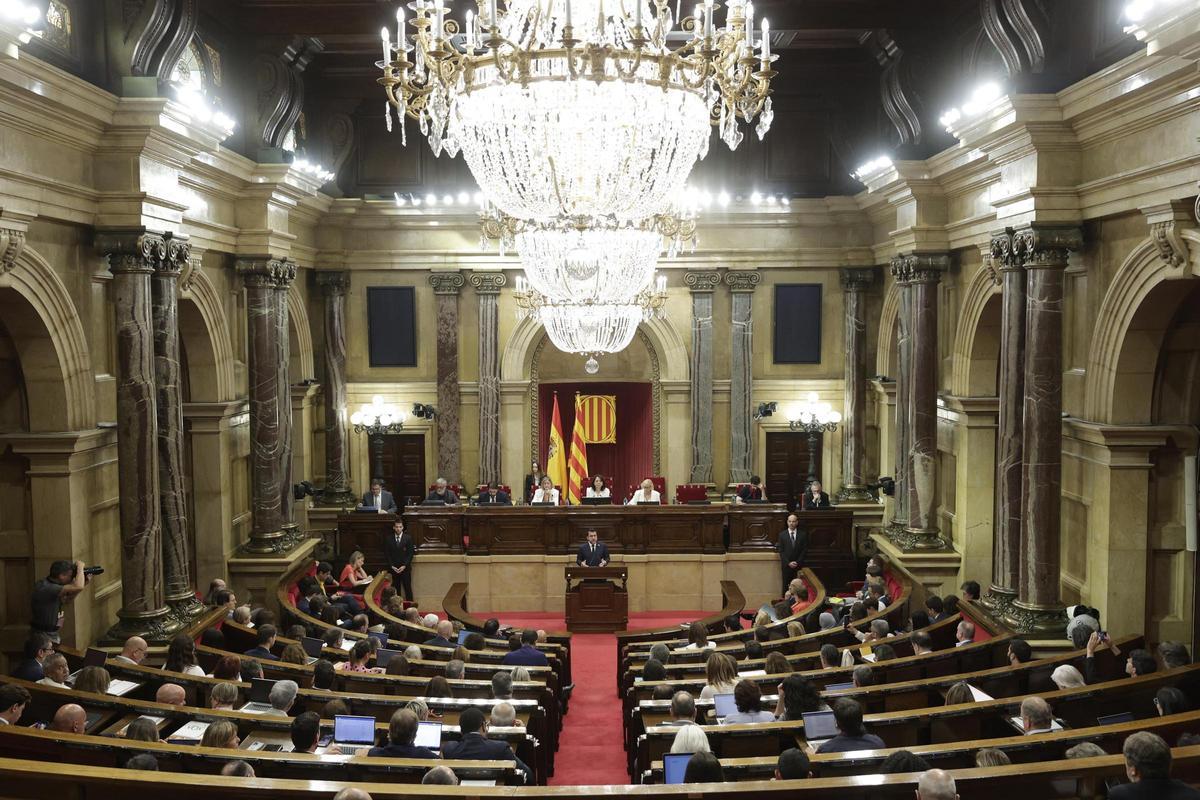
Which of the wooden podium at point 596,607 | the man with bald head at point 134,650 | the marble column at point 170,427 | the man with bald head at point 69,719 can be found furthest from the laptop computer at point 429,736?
the wooden podium at point 596,607

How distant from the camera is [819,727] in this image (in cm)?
725

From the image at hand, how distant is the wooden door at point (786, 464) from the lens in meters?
19.9

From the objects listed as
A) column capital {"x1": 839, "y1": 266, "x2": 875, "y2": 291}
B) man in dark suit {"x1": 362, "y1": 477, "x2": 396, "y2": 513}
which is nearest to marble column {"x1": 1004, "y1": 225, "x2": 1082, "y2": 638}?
column capital {"x1": 839, "y1": 266, "x2": 875, "y2": 291}

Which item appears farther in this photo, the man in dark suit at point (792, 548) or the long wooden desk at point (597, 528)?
the long wooden desk at point (597, 528)

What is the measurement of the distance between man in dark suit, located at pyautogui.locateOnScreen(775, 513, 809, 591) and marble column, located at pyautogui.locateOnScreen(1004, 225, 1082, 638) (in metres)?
4.83

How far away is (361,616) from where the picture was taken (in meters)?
12.2

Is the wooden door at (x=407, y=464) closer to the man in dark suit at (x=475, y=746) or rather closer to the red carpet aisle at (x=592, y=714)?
the red carpet aisle at (x=592, y=714)

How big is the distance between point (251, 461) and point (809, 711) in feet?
33.9

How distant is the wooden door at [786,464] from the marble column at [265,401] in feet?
29.6

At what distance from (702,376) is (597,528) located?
4397 millimetres

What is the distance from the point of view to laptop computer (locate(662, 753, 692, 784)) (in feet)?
22.1

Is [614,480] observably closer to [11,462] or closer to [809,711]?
[11,462]

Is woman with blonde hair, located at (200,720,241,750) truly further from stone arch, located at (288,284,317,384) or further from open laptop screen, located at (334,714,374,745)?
stone arch, located at (288,284,317,384)

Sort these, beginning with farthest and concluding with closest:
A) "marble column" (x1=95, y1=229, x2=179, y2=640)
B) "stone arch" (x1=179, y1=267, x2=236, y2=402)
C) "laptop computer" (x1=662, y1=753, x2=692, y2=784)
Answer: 1. "stone arch" (x1=179, y1=267, x2=236, y2=402)
2. "marble column" (x1=95, y1=229, x2=179, y2=640)
3. "laptop computer" (x1=662, y1=753, x2=692, y2=784)
